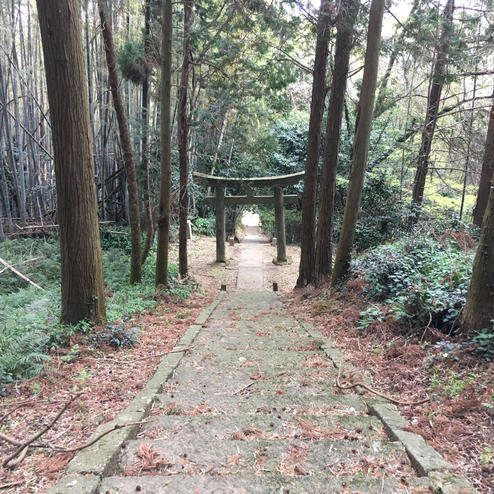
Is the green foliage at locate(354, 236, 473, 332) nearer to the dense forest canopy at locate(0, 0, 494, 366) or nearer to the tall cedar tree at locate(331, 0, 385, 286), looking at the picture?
the dense forest canopy at locate(0, 0, 494, 366)

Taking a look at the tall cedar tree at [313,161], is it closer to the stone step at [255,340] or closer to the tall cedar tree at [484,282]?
the stone step at [255,340]

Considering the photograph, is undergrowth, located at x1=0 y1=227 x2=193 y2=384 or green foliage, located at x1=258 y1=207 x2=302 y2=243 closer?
undergrowth, located at x1=0 y1=227 x2=193 y2=384

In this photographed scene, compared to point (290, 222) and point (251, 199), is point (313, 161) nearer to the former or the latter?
point (251, 199)

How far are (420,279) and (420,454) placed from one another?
2.84m

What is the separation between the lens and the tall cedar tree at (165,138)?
6.12 metres

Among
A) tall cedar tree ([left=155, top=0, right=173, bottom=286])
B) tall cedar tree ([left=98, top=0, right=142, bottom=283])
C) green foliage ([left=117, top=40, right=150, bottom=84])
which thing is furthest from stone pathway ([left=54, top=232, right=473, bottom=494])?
green foliage ([left=117, top=40, right=150, bottom=84])

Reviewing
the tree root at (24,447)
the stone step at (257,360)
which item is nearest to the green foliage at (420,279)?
the stone step at (257,360)

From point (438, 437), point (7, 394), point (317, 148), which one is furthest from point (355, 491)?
point (317, 148)

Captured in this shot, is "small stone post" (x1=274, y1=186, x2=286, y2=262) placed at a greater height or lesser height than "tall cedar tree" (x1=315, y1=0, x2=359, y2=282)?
lesser

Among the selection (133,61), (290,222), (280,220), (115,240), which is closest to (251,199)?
(280,220)

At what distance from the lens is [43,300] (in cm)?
491

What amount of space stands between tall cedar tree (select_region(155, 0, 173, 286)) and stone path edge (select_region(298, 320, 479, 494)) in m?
5.27

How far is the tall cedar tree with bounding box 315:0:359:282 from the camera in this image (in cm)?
680

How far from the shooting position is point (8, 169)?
1054 centimetres
